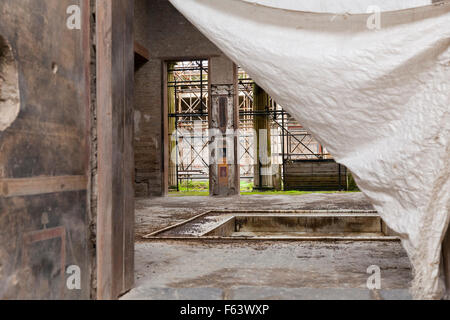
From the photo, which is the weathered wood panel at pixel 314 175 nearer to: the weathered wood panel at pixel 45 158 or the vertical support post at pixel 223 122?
the vertical support post at pixel 223 122

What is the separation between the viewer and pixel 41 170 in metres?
2.01

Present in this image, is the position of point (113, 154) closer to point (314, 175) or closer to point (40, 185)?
point (40, 185)

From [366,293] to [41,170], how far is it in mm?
1881

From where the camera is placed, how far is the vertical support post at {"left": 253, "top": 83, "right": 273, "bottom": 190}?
15289mm

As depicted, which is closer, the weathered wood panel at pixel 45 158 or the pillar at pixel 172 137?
the weathered wood panel at pixel 45 158

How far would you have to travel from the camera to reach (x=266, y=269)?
3.20m

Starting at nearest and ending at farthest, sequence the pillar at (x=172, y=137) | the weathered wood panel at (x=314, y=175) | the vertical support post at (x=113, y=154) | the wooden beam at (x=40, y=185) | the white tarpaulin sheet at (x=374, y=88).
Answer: the wooden beam at (x=40, y=185)
the white tarpaulin sheet at (x=374, y=88)
the vertical support post at (x=113, y=154)
the weathered wood panel at (x=314, y=175)
the pillar at (x=172, y=137)

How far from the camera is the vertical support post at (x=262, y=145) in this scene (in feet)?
50.2

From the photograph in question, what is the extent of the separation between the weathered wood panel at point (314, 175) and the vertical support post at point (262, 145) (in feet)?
2.73

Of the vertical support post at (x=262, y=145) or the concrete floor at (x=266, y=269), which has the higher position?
the vertical support post at (x=262, y=145)

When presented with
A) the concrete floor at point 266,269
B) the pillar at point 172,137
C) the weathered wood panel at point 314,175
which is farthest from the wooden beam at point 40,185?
the pillar at point 172,137

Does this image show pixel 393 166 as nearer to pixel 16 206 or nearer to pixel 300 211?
pixel 16 206

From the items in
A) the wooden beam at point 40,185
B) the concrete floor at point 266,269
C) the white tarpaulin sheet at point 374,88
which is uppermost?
the white tarpaulin sheet at point 374,88
